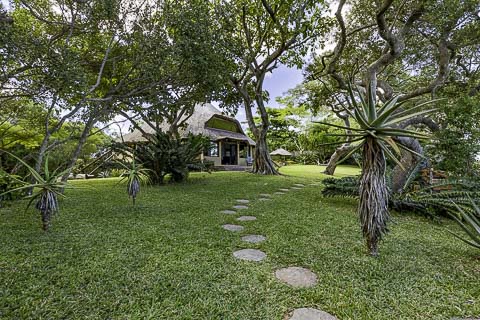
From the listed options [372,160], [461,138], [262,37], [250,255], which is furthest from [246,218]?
[262,37]

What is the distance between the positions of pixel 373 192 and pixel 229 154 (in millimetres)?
16787

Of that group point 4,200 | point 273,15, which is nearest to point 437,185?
point 273,15

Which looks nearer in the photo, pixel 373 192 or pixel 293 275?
pixel 293 275

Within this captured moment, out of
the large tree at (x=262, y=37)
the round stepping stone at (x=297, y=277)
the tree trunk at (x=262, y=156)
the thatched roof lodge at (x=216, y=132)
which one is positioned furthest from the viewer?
the thatched roof lodge at (x=216, y=132)

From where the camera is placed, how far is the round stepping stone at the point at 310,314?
1412 millimetres

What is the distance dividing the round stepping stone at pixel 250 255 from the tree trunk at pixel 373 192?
42.1 inches

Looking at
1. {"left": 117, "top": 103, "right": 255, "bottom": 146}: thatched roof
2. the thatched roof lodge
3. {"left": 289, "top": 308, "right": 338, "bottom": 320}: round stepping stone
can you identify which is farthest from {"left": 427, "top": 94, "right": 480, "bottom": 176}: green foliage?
{"left": 117, "top": 103, "right": 255, "bottom": 146}: thatched roof

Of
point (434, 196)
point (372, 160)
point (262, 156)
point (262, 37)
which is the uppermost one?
point (262, 37)

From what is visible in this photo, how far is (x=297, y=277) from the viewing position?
1.88 m

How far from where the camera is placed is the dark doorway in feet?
59.5

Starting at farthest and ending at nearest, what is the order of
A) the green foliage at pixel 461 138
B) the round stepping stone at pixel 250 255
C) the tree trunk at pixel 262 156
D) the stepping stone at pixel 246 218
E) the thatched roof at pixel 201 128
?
the thatched roof at pixel 201 128, the tree trunk at pixel 262 156, the green foliage at pixel 461 138, the stepping stone at pixel 246 218, the round stepping stone at pixel 250 255

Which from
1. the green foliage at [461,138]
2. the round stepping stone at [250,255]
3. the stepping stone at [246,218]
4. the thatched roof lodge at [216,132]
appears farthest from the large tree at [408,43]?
the thatched roof lodge at [216,132]

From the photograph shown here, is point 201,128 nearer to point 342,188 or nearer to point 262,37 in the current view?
point 262,37

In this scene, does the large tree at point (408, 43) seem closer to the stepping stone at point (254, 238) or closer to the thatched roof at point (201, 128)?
the stepping stone at point (254, 238)
